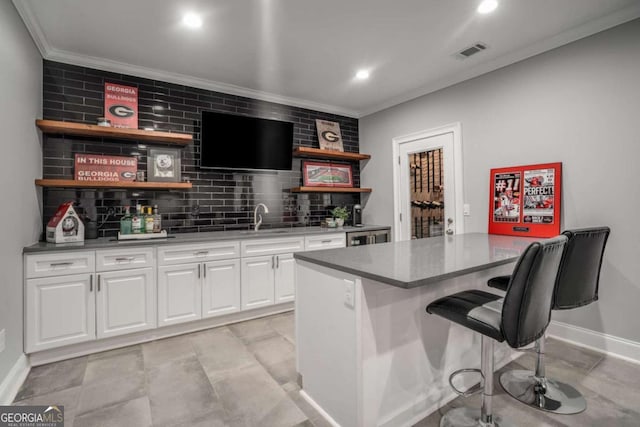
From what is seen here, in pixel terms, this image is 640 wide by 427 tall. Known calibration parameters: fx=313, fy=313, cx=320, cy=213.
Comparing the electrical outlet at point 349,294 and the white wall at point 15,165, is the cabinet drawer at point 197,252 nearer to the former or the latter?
the white wall at point 15,165

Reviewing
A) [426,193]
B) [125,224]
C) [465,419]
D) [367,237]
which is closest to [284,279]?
[367,237]

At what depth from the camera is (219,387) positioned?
6.85 ft

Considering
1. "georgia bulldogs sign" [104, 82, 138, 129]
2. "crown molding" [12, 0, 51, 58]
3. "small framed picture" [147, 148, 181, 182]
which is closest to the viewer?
"crown molding" [12, 0, 51, 58]

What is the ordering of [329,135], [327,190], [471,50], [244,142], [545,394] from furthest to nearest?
[329,135] < [327,190] < [244,142] < [471,50] < [545,394]

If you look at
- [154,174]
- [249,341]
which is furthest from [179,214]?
[249,341]

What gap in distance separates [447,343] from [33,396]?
2659 millimetres

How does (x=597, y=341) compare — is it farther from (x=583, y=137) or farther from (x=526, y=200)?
(x=583, y=137)

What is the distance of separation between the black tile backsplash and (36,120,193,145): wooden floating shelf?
14cm

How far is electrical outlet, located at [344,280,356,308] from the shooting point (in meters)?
1.52

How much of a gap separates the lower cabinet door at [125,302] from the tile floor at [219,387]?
0.20 metres

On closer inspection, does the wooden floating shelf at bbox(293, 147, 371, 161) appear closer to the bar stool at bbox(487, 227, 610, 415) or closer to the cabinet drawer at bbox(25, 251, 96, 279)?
the cabinet drawer at bbox(25, 251, 96, 279)

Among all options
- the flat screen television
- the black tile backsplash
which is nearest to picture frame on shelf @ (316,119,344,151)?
the black tile backsplash

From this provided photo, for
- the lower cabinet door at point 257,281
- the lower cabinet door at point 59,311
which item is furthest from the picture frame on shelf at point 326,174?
the lower cabinet door at point 59,311

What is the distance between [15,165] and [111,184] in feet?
2.40
